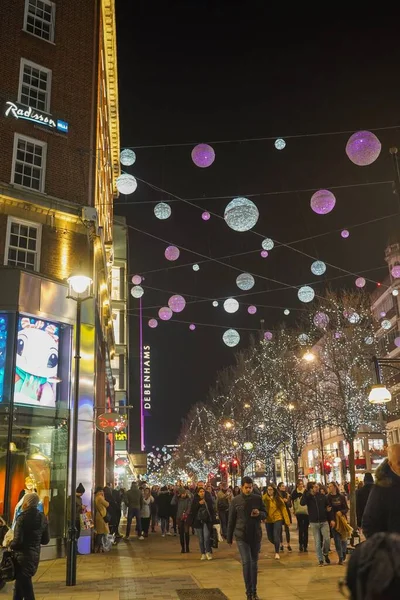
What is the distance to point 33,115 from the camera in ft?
69.4

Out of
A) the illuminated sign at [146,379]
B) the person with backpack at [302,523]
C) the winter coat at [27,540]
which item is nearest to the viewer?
the winter coat at [27,540]

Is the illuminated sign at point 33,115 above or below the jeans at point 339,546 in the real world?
above

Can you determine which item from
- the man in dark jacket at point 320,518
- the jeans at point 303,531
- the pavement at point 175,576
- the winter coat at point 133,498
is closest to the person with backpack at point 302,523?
the jeans at point 303,531

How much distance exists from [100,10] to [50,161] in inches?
335

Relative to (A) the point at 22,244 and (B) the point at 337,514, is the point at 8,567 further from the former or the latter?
(A) the point at 22,244

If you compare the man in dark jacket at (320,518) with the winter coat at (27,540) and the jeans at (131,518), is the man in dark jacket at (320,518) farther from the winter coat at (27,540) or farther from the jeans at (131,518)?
the jeans at (131,518)

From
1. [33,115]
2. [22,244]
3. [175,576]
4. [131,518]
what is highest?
[33,115]

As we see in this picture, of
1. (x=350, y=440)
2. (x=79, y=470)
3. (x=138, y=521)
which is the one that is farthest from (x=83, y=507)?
(x=350, y=440)

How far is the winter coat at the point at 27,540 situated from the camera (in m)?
7.98

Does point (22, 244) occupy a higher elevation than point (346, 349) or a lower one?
higher

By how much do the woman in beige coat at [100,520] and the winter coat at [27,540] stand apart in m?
10.6

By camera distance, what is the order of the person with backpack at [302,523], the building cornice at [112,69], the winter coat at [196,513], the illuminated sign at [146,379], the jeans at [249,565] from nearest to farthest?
the jeans at [249,565] < the winter coat at [196,513] < the person with backpack at [302,523] < the building cornice at [112,69] < the illuminated sign at [146,379]

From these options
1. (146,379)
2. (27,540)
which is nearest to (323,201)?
(27,540)

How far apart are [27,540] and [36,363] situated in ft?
36.5
